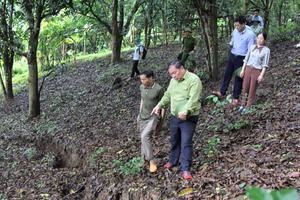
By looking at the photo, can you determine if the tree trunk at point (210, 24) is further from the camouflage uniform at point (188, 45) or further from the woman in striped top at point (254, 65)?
the woman in striped top at point (254, 65)

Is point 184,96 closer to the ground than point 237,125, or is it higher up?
higher up

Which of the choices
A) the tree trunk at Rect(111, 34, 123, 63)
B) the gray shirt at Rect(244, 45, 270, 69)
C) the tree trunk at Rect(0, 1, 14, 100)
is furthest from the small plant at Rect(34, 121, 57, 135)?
the tree trunk at Rect(111, 34, 123, 63)

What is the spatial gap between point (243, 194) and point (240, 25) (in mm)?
4281

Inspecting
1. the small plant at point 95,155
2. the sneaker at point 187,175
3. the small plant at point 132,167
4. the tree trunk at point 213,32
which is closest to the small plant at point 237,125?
the small plant at point 132,167

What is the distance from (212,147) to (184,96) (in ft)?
4.76

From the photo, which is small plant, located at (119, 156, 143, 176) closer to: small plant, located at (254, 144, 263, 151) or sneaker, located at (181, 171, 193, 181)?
sneaker, located at (181, 171, 193, 181)

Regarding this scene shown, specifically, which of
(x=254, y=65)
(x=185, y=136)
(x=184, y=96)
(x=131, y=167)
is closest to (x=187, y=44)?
(x=254, y=65)

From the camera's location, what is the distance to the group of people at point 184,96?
18.9 ft

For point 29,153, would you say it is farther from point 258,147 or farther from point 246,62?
point 258,147

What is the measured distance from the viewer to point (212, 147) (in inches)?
270

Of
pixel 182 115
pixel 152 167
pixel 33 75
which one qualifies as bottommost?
pixel 152 167

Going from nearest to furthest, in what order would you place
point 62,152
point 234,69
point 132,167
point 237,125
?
point 132,167
point 237,125
point 234,69
point 62,152

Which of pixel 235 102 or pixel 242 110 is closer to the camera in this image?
pixel 242 110

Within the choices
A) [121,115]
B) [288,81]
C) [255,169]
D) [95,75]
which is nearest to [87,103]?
→ [121,115]
